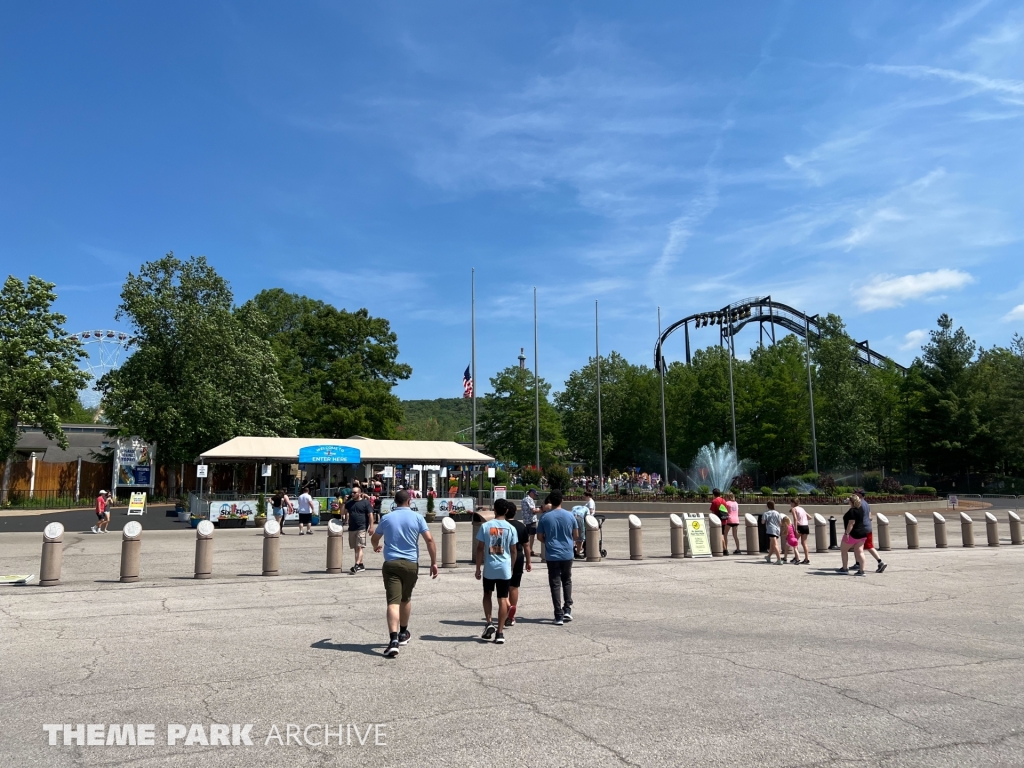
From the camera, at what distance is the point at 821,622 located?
9.97m

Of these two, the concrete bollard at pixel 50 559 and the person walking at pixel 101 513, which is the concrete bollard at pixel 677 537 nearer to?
the concrete bollard at pixel 50 559

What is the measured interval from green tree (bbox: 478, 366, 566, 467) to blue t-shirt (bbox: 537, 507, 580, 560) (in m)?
48.5

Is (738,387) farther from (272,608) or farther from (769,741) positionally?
(769,741)

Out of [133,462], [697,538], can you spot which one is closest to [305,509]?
[697,538]

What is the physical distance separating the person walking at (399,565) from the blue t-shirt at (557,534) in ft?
6.55

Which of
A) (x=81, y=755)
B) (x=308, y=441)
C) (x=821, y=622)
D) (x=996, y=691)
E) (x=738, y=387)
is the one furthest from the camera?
(x=738, y=387)

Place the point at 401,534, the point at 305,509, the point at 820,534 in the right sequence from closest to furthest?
the point at 401,534
the point at 820,534
the point at 305,509

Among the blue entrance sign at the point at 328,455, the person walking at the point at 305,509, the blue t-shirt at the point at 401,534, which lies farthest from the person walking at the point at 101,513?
the blue t-shirt at the point at 401,534

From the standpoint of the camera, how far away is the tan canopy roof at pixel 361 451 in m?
32.4

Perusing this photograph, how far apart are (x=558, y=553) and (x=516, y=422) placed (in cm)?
4952

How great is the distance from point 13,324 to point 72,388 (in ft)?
14.7

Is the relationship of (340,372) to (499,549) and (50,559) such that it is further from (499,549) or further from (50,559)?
(499,549)

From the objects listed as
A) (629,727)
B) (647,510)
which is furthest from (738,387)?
(629,727)

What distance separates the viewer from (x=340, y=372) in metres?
55.2
